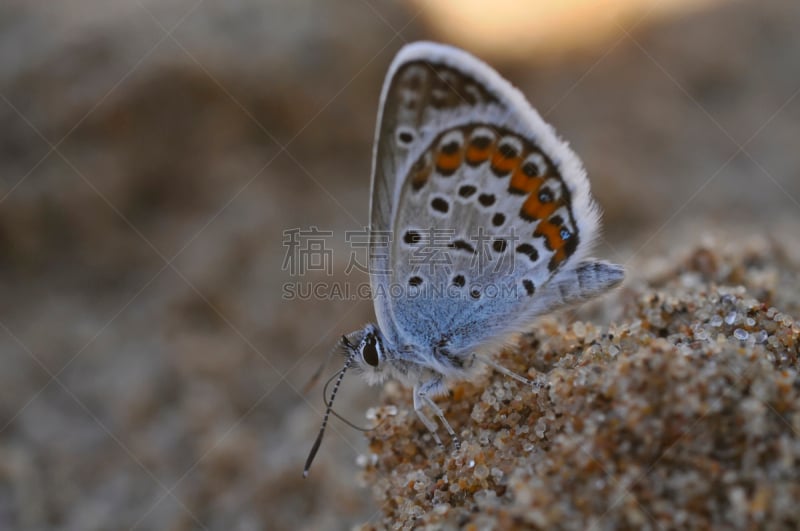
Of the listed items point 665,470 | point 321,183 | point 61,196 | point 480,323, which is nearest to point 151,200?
point 61,196

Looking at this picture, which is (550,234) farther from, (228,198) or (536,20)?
(536,20)

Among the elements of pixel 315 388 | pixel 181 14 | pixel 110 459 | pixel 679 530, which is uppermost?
pixel 181 14

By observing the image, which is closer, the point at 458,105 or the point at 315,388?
the point at 458,105

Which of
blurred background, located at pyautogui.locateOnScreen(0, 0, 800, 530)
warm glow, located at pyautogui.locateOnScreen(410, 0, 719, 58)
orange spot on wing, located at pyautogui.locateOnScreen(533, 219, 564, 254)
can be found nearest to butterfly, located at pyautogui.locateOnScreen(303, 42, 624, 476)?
orange spot on wing, located at pyautogui.locateOnScreen(533, 219, 564, 254)

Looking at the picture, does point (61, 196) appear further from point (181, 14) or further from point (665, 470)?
point (665, 470)

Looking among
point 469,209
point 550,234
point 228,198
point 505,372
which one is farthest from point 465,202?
point 228,198

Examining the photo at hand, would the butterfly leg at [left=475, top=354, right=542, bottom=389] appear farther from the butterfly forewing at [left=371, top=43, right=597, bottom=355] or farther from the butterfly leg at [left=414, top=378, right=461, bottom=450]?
the butterfly leg at [left=414, top=378, right=461, bottom=450]

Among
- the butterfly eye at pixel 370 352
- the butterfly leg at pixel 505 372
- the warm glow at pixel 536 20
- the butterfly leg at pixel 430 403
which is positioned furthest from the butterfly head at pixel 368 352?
the warm glow at pixel 536 20

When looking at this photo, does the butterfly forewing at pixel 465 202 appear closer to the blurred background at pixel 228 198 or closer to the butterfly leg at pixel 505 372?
the butterfly leg at pixel 505 372
